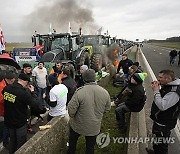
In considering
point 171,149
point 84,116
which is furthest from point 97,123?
point 171,149

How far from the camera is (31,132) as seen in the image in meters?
5.44

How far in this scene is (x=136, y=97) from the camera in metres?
5.10

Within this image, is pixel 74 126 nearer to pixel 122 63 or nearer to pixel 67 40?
pixel 122 63

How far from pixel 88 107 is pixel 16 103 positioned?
1116mm

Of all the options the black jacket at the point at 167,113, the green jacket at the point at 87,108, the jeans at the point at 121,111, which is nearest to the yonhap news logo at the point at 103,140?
the jeans at the point at 121,111

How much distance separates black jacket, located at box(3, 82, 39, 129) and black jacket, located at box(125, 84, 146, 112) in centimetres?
233

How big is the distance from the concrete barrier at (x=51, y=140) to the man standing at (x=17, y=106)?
31 centimetres

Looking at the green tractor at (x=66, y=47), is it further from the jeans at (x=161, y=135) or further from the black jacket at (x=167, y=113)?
the black jacket at (x=167, y=113)

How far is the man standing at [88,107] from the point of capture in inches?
138

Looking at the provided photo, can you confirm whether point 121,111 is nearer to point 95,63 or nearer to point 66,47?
point 66,47

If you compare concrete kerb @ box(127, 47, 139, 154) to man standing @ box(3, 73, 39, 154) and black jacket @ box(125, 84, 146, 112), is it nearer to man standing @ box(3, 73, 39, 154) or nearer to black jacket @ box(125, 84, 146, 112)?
black jacket @ box(125, 84, 146, 112)

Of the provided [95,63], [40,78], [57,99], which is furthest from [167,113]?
[95,63]

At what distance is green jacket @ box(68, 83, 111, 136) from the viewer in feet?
11.5

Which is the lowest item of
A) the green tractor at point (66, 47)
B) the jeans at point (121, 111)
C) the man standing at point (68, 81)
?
the jeans at point (121, 111)
